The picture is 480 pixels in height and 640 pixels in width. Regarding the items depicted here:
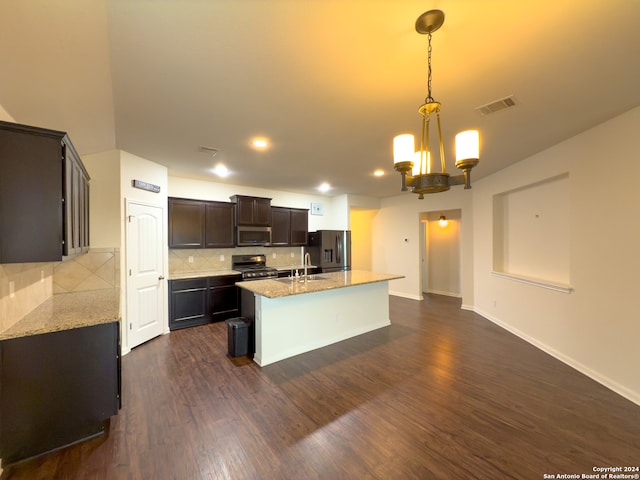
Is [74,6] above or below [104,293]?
above

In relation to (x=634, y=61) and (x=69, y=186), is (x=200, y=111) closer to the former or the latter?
(x=69, y=186)

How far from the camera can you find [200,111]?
2.38 metres

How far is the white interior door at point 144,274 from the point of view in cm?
354

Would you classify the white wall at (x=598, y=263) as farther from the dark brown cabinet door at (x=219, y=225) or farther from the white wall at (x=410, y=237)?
the dark brown cabinet door at (x=219, y=225)

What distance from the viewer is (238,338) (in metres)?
3.36

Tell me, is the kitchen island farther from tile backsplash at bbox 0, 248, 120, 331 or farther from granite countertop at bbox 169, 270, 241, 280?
tile backsplash at bbox 0, 248, 120, 331

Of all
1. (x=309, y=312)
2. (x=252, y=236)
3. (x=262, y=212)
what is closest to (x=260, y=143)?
(x=309, y=312)

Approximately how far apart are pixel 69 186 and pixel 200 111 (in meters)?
1.21

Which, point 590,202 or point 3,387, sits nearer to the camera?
point 3,387

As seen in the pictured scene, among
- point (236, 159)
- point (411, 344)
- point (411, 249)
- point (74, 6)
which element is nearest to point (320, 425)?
point (411, 344)

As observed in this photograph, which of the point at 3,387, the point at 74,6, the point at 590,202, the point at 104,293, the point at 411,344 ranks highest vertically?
the point at 74,6

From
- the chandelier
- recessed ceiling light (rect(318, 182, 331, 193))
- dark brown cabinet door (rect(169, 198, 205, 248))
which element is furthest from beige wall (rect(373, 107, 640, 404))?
dark brown cabinet door (rect(169, 198, 205, 248))

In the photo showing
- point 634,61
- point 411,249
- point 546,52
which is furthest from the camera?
point 411,249

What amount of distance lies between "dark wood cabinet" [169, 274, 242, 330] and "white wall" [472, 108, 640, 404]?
4939 mm
